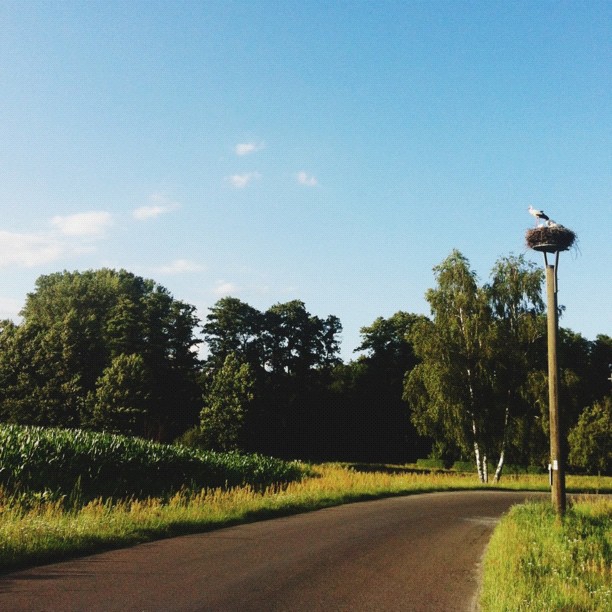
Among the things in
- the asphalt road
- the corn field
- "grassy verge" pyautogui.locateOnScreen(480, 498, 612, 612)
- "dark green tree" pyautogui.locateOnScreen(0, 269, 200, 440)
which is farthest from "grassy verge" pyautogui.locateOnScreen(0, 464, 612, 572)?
"dark green tree" pyautogui.locateOnScreen(0, 269, 200, 440)

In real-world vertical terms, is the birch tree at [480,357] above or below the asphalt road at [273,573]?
above

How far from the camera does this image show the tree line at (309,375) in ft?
124

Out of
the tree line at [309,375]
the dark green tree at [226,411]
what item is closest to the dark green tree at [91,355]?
the tree line at [309,375]

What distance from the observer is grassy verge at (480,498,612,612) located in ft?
23.1

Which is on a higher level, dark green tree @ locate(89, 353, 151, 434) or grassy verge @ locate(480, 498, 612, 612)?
dark green tree @ locate(89, 353, 151, 434)

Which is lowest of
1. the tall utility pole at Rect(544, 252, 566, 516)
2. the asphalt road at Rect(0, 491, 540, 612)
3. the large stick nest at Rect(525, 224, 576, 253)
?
the asphalt road at Rect(0, 491, 540, 612)

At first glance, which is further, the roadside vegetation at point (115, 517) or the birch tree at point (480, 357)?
the birch tree at point (480, 357)

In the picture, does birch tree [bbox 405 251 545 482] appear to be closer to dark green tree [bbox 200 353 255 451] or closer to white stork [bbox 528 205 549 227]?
dark green tree [bbox 200 353 255 451]

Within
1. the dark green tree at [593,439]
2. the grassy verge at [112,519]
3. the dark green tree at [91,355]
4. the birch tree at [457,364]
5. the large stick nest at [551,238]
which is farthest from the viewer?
the dark green tree at [91,355]

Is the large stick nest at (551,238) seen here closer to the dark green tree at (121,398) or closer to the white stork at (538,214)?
the white stork at (538,214)

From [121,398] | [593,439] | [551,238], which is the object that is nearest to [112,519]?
[551,238]

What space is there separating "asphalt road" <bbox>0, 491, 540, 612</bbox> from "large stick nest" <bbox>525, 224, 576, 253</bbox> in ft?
21.1

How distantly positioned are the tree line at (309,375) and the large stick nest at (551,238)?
23.7m

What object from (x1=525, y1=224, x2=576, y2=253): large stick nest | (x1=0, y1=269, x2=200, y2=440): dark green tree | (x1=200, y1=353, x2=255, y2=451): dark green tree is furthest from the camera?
(x1=0, y1=269, x2=200, y2=440): dark green tree
